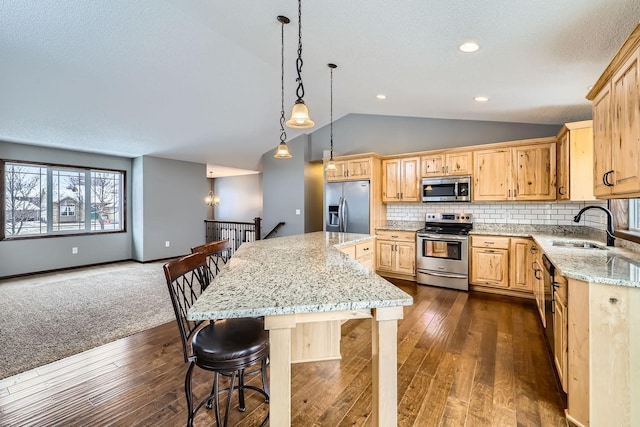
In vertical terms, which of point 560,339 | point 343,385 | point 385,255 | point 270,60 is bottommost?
point 343,385

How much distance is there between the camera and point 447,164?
460cm

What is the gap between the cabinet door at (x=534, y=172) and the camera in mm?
3803

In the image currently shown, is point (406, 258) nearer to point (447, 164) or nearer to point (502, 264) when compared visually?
point (502, 264)

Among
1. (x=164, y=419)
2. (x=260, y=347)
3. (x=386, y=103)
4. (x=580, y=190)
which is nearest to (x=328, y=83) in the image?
(x=386, y=103)

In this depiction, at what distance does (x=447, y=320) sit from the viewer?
3188mm

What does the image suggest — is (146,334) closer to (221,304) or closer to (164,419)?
(164,419)

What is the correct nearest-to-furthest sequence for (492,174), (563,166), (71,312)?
(563,166), (71,312), (492,174)

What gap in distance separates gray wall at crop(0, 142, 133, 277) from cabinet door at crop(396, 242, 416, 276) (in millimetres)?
5855

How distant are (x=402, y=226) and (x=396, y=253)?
0.63 m

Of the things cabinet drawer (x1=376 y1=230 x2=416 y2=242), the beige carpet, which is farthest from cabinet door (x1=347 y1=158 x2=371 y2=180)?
the beige carpet

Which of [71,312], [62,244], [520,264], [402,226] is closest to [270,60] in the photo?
[402,226]

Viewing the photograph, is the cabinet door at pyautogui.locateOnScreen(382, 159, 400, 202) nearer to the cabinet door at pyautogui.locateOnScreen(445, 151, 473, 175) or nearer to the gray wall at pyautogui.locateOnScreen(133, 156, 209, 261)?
the cabinet door at pyautogui.locateOnScreen(445, 151, 473, 175)

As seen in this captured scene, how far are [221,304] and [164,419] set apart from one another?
118cm

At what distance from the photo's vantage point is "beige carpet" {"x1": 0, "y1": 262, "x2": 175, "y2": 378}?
258 cm
